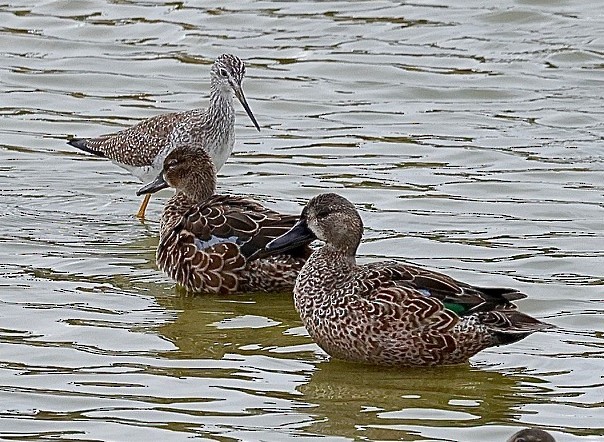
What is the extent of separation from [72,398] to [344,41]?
1042 cm

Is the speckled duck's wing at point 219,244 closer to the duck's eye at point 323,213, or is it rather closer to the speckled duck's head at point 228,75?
the duck's eye at point 323,213

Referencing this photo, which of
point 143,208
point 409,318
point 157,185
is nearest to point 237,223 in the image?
point 157,185

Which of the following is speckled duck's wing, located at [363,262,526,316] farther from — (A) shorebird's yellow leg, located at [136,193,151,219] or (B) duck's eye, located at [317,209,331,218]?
(A) shorebird's yellow leg, located at [136,193,151,219]

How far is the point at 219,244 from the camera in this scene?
1045 cm

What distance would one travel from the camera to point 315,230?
938cm

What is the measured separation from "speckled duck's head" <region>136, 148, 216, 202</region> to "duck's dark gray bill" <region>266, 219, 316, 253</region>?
172 centimetres

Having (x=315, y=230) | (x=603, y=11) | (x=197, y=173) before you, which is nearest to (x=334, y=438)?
(x=315, y=230)

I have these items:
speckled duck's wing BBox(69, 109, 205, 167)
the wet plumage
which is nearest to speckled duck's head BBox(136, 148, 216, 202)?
speckled duck's wing BBox(69, 109, 205, 167)

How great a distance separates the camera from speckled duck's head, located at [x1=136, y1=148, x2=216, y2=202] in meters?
11.3

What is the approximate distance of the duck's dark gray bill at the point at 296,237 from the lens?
9.52 meters

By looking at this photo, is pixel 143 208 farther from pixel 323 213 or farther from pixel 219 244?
pixel 323 213

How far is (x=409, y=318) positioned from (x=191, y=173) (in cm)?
306

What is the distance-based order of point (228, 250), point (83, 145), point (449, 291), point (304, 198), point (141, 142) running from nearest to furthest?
point (449, 291)
point (228, 250)
point (304, 198)
point (141, 142)
point (83, 145)

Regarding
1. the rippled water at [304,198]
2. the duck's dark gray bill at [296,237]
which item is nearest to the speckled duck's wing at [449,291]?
the rippled water at [304,198]
